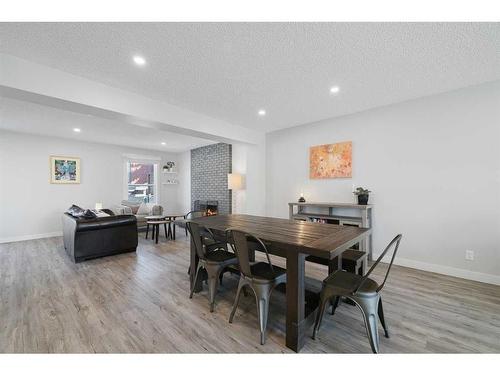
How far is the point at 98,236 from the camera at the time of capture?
12.1ft

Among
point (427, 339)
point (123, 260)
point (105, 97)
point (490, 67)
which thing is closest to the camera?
point (427, 339)

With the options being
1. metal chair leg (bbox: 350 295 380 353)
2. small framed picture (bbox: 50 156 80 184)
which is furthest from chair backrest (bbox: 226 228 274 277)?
small framed picture (bbox: 50 156 80 184)

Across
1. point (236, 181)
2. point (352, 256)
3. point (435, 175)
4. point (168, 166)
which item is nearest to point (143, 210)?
point (168, 166)

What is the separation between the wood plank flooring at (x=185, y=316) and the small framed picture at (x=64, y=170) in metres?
3.26

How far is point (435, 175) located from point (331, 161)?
155 cm

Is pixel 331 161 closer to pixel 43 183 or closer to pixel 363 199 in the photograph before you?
pixel 363 199

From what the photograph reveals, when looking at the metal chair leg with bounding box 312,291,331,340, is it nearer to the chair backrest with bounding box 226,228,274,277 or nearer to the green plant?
the chair backrest with bounding box 226,228,274,277

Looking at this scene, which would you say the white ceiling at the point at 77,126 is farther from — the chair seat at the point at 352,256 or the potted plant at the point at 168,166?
the chair seat at the point at 352,256

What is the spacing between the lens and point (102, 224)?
3.74 m

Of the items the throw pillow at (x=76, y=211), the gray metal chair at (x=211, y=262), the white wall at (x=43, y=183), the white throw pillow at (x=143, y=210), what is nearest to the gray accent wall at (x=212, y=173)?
the white throw pillow at (x=143, y=210)

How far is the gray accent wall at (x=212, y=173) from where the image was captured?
6.13 meters
